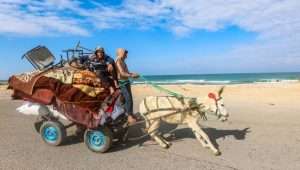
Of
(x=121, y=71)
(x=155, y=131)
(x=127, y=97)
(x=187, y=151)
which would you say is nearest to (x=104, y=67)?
(x=121, y=71)

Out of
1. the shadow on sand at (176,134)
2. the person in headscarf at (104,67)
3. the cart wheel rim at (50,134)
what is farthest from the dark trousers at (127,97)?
the cart wheel rim at (50,134)

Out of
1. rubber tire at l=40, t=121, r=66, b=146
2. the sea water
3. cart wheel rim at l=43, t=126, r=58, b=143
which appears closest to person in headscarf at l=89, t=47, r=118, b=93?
rubber tire at l=40, t=121, r=66, b=146

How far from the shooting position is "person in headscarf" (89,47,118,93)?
8.18 meters

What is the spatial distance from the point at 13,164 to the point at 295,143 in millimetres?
6110

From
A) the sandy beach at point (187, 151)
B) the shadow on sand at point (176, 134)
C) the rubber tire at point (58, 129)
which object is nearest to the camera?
the sandy beach at point (187, 151)

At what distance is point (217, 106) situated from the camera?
299 inches

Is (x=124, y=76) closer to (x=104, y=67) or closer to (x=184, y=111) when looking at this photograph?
(x=104, y=67)

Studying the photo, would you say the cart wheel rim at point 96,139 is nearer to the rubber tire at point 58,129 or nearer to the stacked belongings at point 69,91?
the stacked belongings at point 69,91

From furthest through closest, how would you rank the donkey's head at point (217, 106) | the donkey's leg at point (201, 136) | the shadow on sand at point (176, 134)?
the shadow on sand at point (176, 134), the donkey's leg at point (201, 136), the donkey's head at point (217, 106)

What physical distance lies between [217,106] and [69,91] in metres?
3.14

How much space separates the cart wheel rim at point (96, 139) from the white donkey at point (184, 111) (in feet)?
3.84

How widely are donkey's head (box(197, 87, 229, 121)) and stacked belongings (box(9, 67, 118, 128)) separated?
199 centimetres

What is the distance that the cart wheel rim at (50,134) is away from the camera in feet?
26.9

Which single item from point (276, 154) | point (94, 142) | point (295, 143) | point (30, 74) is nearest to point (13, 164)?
point (94, 142)
